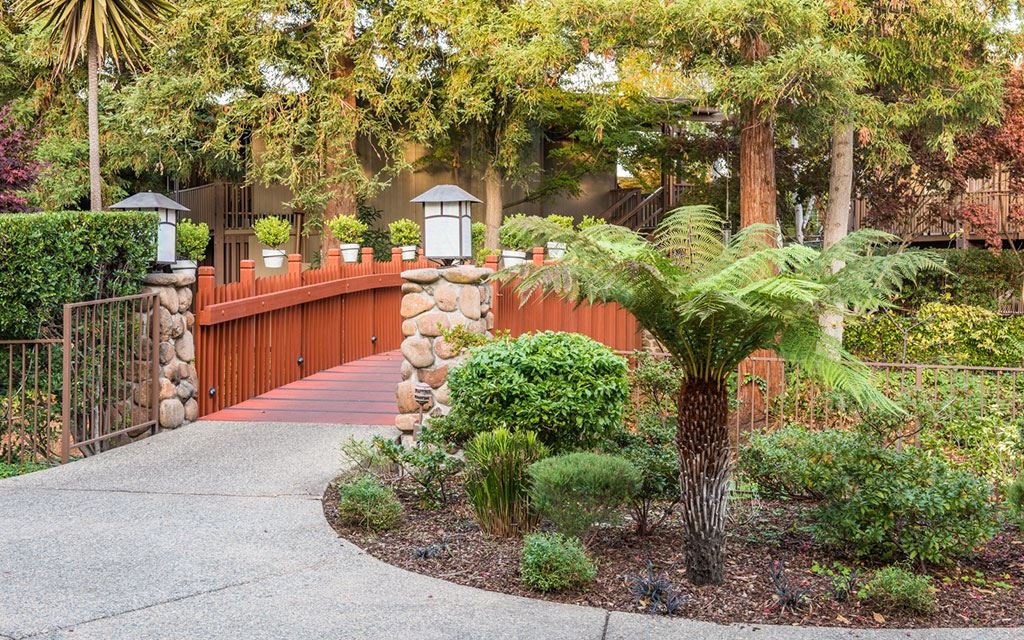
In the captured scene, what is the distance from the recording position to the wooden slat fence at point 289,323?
11.0m

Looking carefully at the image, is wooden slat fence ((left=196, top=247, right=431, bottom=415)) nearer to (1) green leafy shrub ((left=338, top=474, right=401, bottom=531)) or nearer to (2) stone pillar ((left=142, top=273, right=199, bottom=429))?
(2) stone pillar ((left=142, top=273, right=199, bottom=429))

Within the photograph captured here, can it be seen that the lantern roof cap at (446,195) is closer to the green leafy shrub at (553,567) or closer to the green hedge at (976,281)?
the green leafy shrub at (553,567)

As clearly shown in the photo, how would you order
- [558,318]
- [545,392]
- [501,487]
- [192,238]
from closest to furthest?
[501,487]
[545,392]
[558,318]
[192,238]

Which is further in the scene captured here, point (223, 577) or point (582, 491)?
point (582, 491)

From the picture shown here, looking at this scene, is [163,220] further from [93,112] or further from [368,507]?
[93,112]

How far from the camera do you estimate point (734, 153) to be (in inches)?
854

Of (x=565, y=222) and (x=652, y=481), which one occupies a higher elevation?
(x=565, y=222)

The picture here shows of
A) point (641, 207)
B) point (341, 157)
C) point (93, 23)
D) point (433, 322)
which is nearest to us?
point (433, 322)

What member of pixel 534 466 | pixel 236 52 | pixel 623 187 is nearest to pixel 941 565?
pixel 534 466

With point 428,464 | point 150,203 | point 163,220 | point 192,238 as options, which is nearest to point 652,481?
point 428,464

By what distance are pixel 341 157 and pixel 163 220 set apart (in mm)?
14416

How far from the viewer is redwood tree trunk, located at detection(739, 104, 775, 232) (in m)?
14.0

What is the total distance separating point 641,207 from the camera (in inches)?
1071

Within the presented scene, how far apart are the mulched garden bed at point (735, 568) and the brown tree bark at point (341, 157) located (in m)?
17.7
